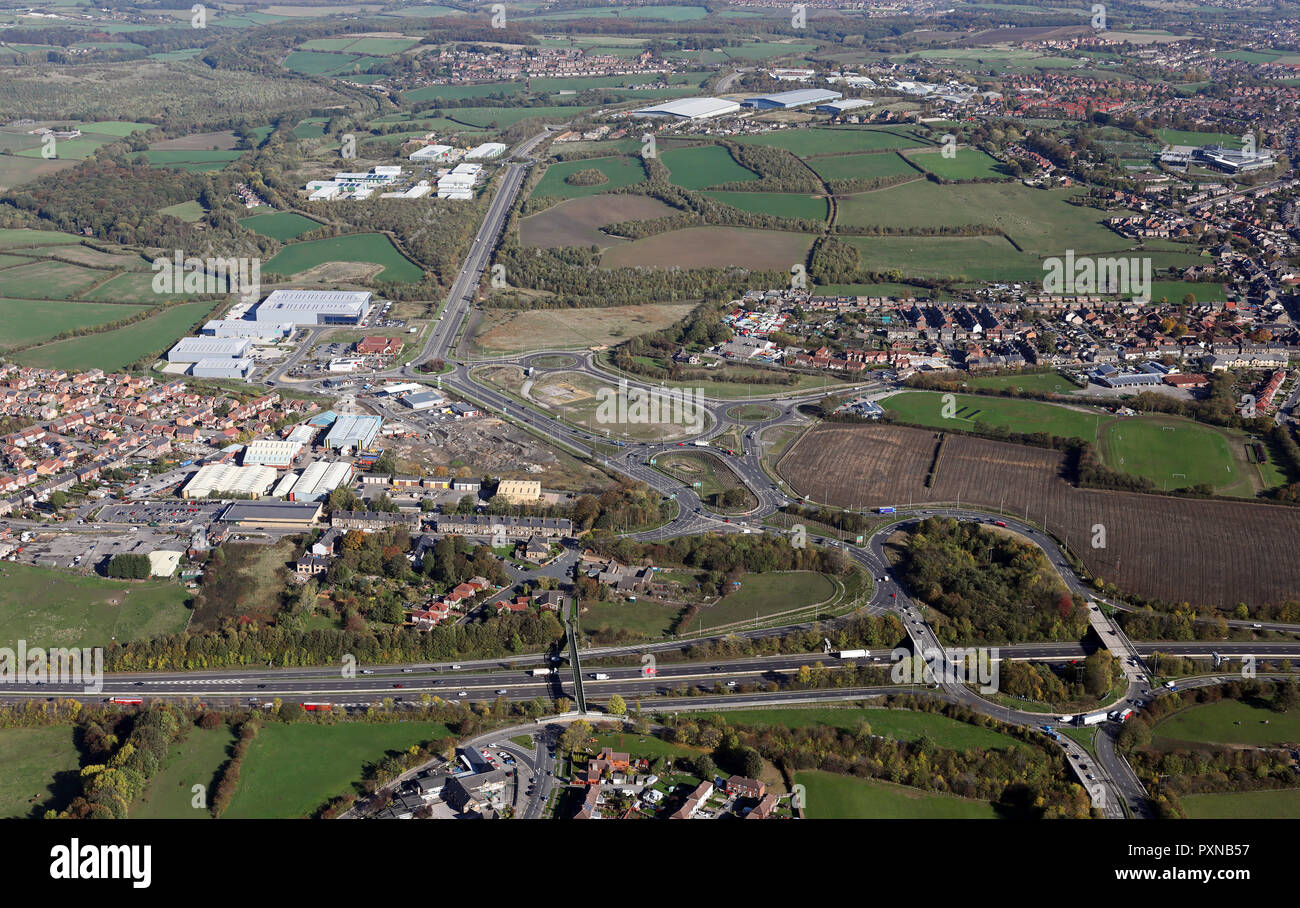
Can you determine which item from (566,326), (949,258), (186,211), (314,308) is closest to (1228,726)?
(566,326)

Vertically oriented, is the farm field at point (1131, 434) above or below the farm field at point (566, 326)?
below

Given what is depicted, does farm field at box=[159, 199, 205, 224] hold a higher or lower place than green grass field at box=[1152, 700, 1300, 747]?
higher

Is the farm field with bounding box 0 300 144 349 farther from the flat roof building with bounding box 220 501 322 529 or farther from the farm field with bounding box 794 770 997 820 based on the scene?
Result: the farm field with bounding box 794 770 997 820

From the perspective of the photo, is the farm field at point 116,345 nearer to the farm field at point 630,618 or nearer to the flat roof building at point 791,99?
the farm field at point 630,618

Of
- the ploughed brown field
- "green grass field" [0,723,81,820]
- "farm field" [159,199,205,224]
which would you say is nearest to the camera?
"green grass field" [0,723,81,820]

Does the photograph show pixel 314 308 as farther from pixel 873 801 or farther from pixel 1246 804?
pixel 1246 804

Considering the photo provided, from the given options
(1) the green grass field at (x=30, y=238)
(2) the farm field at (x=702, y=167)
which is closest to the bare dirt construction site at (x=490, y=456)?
(1) the green grass field at (x=30, y=238)

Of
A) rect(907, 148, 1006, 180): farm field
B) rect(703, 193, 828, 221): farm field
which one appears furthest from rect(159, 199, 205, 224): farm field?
rect(907, 148, 1006, 180): farm field
